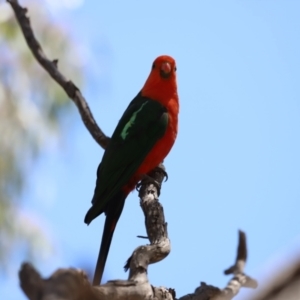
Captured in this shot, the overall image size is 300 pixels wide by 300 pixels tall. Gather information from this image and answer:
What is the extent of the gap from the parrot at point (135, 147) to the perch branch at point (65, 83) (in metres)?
0.22

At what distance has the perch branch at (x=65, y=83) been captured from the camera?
4.39m

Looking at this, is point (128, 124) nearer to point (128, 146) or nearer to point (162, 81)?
A: point (128, 146)

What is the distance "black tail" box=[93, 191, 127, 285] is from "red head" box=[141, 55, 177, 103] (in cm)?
79

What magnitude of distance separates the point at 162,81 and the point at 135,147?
0.63 m

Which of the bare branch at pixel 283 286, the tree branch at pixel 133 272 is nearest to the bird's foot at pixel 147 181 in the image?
the tree branch at pixel 133 272

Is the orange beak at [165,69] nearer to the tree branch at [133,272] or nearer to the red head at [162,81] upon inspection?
the red head at [162,81]

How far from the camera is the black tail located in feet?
11.6

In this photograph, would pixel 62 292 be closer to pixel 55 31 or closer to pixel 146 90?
pixel 146 90

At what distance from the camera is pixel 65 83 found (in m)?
4.52

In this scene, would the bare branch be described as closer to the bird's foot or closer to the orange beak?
the bird's foot

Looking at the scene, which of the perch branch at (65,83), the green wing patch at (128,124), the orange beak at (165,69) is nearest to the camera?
the green wing patch at (128,124)

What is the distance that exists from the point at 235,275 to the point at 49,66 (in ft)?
6.97

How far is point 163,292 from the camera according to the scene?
2275mm

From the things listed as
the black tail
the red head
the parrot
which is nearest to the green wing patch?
the parrot
